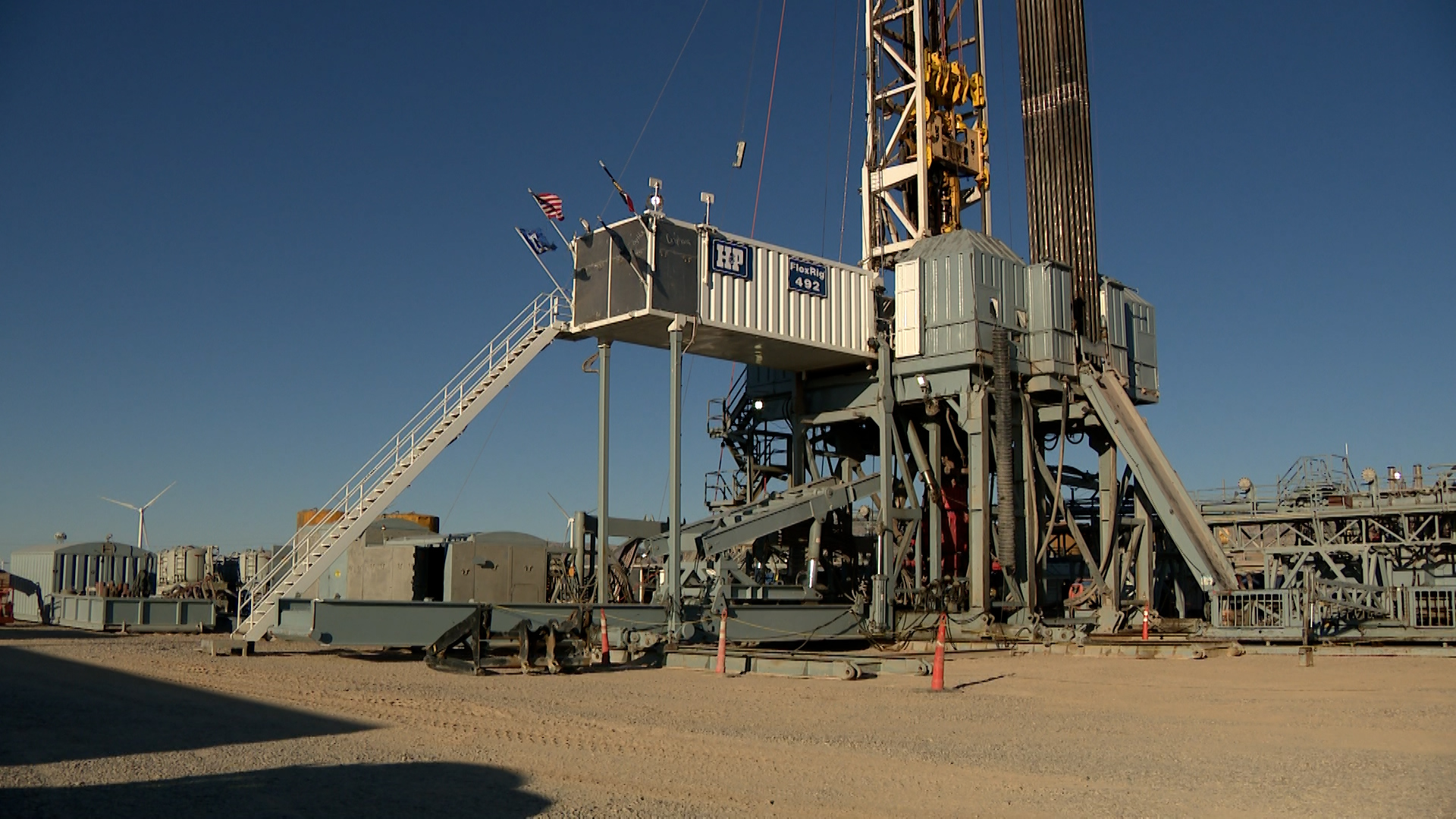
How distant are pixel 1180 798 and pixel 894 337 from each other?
67.6 ft

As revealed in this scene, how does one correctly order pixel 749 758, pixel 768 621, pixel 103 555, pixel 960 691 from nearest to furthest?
pixel 749 758 → pixel 960 691 → pixel 768 621 → pixel 103 555

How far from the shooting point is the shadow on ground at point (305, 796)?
7.35 meters

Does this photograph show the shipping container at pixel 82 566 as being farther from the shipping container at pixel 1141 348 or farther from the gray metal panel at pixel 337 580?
the shipping container at pixel 1141 348

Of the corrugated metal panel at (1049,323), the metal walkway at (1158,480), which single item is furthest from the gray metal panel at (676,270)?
the metal walkway at (1158,480)

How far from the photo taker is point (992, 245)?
28.5 metres

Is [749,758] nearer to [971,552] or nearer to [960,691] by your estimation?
[960,691]

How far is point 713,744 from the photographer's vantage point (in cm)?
1056

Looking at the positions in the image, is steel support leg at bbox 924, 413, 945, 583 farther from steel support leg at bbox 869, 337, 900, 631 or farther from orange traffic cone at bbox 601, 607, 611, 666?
orange traffic cone at bbox 601, 607, 611, 666

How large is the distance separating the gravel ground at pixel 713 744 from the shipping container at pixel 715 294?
893 centimetres

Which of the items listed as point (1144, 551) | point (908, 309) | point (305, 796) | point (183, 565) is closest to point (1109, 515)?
point (1144, 551)

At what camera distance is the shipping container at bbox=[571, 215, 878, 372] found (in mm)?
23828

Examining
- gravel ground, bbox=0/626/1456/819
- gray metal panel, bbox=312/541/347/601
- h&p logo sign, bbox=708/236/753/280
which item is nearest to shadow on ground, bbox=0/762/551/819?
gravel ground, bbox=0/626/1456/819

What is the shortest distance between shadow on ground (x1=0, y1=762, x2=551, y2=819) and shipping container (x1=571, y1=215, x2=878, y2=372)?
15.5 meters

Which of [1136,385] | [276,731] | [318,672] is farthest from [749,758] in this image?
[1136,385]
